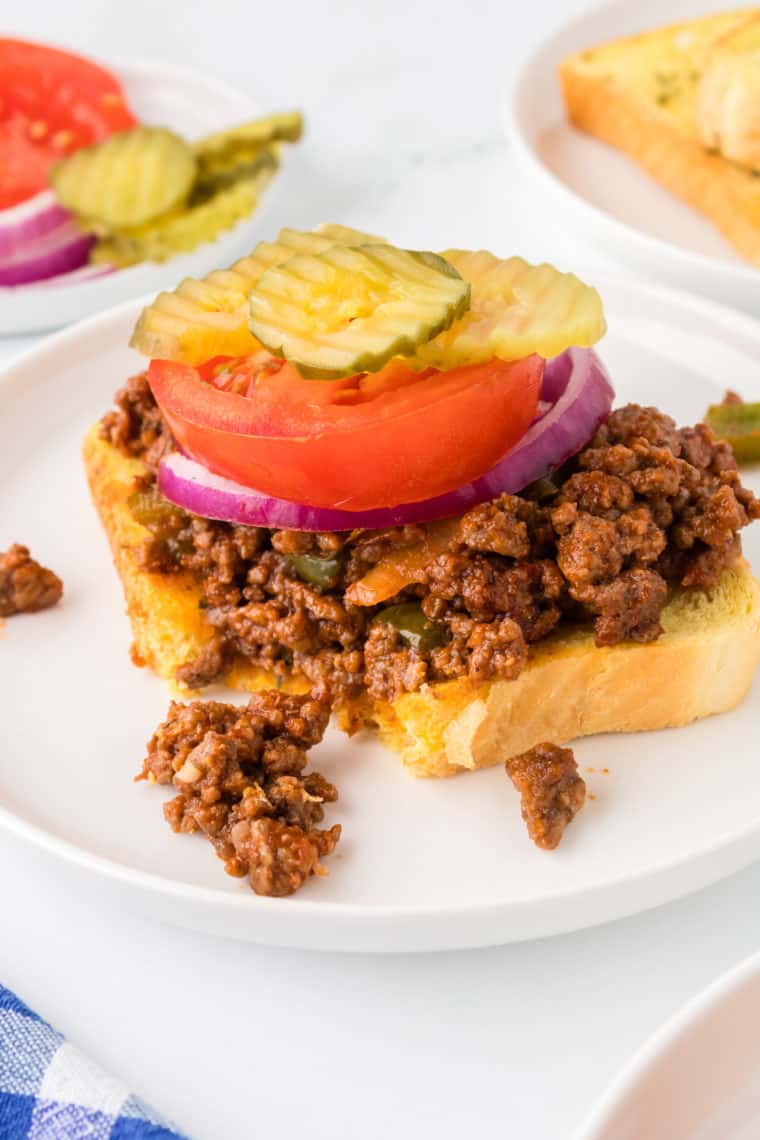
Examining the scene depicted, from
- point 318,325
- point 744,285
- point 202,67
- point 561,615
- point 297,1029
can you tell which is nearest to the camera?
point 297,1029

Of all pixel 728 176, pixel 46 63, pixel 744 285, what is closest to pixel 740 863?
pixel 744 285

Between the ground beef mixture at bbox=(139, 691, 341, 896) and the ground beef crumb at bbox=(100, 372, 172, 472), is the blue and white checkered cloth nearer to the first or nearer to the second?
the ground beef mixture at bbox=(139, 691, 341, 896)

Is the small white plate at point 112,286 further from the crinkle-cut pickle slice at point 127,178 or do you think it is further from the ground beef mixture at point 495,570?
the ground beef mixture at point 495,570

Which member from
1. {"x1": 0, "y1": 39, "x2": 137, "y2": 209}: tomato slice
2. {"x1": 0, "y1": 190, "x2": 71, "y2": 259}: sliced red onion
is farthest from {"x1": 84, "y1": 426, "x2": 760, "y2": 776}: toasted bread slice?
{"x1": 0, "y1": 39, "x2": 137, "y2": 209}: tomato slice

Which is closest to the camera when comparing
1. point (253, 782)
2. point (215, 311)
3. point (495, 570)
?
point (253, 782)

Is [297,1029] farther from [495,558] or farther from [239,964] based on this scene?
[495,558]

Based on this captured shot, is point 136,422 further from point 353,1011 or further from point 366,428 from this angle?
point 353,1011

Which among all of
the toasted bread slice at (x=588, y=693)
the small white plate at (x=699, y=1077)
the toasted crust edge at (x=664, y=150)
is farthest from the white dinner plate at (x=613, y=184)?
the small white plate at (x=699, y=1077)

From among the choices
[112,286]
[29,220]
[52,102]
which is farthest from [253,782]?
[52,102]
